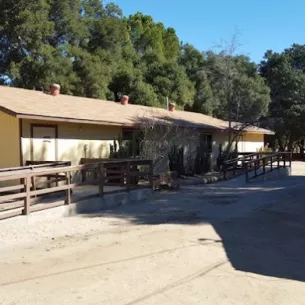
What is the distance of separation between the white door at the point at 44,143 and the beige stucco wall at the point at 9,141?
2.07 ft

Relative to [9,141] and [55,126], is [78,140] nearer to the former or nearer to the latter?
[55,126]

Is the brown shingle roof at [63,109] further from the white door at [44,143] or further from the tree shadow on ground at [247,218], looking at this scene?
the tree shadow on ground at [247,218]

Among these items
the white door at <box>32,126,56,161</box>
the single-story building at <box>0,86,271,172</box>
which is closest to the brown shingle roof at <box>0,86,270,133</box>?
the single-story building at <box>0,86,271,172</box>

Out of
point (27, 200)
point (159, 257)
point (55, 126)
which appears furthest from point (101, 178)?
point (159, 257)

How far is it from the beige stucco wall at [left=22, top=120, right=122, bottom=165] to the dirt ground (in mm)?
4934

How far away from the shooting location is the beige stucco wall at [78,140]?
50.4ft

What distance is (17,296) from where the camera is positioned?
5.53m

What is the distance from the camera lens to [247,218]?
1098 cm

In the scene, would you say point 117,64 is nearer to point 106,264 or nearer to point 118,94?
point 118,94

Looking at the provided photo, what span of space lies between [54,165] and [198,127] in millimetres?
11751

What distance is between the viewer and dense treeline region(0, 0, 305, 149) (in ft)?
90.1

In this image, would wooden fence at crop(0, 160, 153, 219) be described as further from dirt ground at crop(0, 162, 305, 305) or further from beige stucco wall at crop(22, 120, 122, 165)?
beige stucco wall at crop(22, 120, 122, 165)

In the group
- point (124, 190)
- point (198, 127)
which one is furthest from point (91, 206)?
point (198, 127)

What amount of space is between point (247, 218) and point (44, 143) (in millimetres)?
7861
